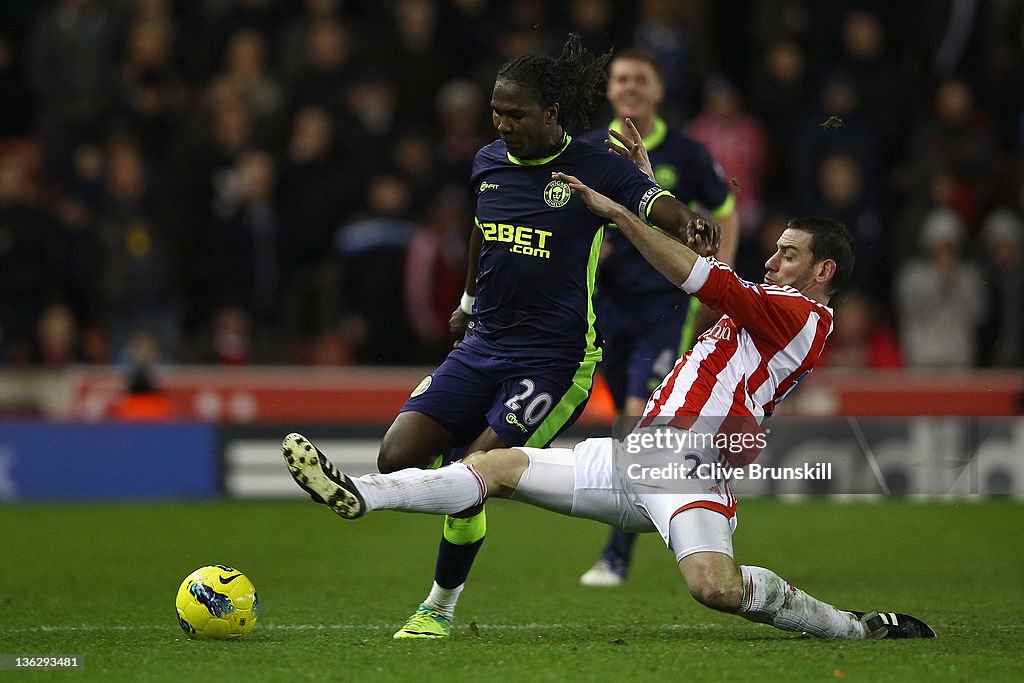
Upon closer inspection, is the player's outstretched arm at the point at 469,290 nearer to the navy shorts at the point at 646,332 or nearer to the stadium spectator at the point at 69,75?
the navy shorts at the point at 646,332

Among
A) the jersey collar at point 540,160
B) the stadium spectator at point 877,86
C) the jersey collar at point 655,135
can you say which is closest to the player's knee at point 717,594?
the jersey collar at point 540,160

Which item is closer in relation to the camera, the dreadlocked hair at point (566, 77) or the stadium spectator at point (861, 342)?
the dreadlocked hair at point (566, 77)

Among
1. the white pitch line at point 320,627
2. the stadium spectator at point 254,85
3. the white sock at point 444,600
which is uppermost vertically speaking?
the stadium spectator at point 254,85

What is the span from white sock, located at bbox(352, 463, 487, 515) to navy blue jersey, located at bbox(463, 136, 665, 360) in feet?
2.84

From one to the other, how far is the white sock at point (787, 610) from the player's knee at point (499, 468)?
913mm

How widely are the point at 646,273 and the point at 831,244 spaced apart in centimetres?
232

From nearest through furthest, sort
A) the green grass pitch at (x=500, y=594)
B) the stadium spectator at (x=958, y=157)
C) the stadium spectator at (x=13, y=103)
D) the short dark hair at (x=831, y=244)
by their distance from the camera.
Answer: the green grass pitch at (x=500, y=594), the short dark hair at (x=831, y=244), the stadium spectator at (x=958, y=157), the stadium spectator at (x=13, y=103)

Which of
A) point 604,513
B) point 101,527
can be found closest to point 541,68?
point 604,513

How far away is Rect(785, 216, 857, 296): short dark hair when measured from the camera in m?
5.98

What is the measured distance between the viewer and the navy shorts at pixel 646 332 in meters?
8.23

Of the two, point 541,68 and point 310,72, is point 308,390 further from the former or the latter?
point 541,68

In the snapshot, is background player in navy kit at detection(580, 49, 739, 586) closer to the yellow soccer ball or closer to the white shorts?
the white shorts

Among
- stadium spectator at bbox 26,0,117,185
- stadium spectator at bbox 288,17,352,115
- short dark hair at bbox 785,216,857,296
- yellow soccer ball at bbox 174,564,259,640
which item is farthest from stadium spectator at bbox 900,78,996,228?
yellow soccer ball at bbox 174,564,259,640

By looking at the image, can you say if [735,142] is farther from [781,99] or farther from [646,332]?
[646,332]
